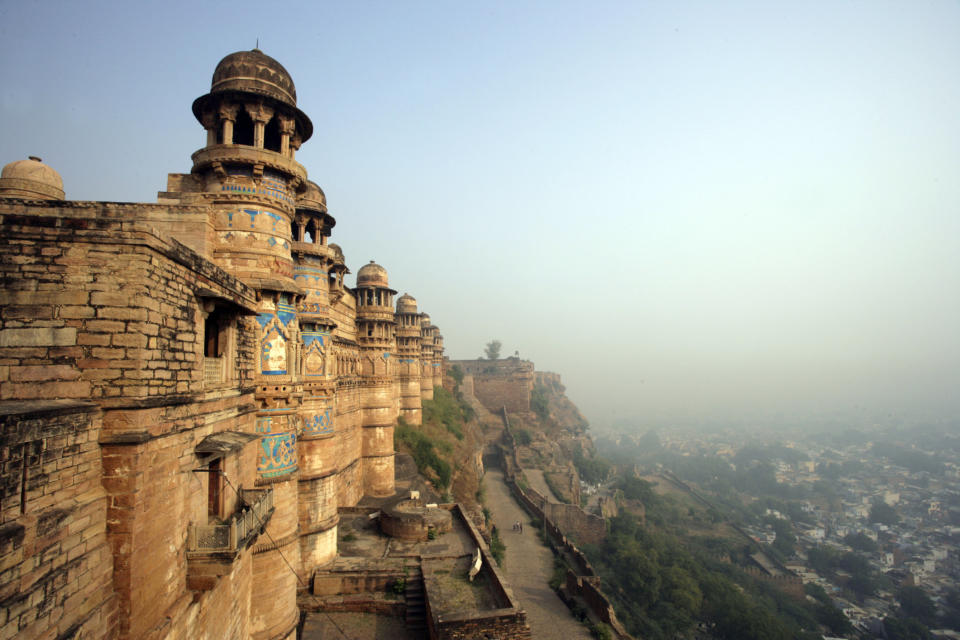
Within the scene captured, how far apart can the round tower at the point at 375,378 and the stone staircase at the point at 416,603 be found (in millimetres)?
7637

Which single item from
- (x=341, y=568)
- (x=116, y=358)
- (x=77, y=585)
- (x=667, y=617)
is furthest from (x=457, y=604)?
(x=667, y=617)

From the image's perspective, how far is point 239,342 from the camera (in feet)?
26.7

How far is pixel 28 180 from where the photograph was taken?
8094mm

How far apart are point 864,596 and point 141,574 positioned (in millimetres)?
57241

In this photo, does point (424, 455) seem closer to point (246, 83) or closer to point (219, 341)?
point (219, 341)

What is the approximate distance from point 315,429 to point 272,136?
757cm

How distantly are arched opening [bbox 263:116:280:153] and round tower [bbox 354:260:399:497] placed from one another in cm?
928

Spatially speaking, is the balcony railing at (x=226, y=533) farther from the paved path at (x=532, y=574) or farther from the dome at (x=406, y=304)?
the dome at (x=406, y=304)

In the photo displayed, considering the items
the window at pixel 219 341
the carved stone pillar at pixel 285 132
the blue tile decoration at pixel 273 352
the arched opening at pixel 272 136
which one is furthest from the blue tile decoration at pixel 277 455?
the arched opening at pixel 272 136

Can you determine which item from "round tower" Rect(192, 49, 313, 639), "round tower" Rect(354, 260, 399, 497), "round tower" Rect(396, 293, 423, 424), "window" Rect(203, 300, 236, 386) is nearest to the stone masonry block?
"window" Rect(203, 300, 236, 386)

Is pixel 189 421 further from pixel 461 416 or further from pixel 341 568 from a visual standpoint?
pixel 461 416

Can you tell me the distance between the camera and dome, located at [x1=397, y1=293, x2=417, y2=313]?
1166 inches

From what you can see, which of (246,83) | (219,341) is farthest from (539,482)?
(246,83)

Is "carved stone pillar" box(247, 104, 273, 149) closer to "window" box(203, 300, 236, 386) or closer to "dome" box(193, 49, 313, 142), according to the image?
"dome" box(193, 49, 313, 142)
